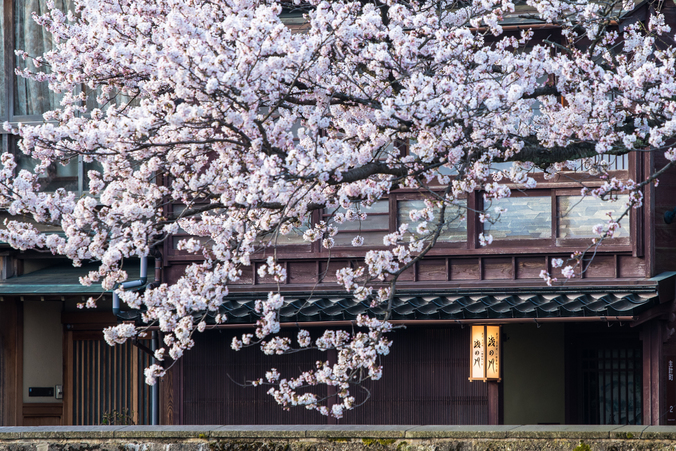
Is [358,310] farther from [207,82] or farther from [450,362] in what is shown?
[207,82]

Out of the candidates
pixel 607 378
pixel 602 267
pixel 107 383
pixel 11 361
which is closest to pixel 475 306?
pixel 602 267

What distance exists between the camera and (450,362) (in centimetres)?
1225

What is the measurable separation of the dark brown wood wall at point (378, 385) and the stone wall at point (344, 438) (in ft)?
12.1

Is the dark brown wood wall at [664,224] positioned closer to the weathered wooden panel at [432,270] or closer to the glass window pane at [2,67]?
the weathered wooden panel at [432,270]

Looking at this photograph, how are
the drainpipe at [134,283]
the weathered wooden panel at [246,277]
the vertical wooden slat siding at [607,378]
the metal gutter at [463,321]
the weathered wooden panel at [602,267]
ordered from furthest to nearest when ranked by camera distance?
the vertical wooden slat siding at [607,378] < the weathered wooden panel at [246,277] < the drainpipe at [134,283] < the weathered wooden panel at [602,267] < the metal gutter at [463,321]

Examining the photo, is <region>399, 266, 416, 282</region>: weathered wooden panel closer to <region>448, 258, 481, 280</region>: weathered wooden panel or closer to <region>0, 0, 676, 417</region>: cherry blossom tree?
<region>448, 258, 481, 280</region>: weathered wooden panel

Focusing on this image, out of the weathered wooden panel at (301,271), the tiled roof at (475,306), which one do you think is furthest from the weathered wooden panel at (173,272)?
the weathered wooden panel at (301,271)

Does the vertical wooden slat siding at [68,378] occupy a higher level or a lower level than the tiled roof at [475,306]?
lower

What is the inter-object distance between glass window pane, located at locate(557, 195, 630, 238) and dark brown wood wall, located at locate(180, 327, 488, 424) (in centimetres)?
203

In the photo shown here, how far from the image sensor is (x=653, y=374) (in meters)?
11.6

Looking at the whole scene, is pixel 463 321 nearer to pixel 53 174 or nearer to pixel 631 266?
pixel 631 266

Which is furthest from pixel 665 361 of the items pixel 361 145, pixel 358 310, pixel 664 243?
pixel 361 145

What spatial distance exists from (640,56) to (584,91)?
1.29m

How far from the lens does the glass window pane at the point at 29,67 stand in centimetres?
1481
